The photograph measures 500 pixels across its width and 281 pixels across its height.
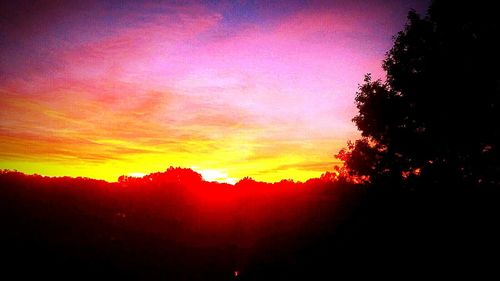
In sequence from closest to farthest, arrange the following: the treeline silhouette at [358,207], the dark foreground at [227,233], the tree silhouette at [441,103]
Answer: the dark foreground at [227,233], the treeline silhouette at [358,207], the tree silhouette at [441,103]

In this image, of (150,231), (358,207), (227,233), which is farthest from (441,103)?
(150,231)

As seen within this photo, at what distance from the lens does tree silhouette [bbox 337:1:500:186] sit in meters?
15.4

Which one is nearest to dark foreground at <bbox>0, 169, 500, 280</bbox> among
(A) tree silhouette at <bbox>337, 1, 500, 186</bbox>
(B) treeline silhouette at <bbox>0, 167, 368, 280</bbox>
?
(B) treeline silhouette at <bbox>0, 167, 368, 280</bbox>

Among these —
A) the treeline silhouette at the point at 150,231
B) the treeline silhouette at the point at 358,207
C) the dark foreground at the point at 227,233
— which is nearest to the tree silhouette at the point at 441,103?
the treeline silhouette at the point at 358,207

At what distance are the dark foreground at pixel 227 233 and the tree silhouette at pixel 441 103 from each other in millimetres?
2195

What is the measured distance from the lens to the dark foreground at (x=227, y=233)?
770cm

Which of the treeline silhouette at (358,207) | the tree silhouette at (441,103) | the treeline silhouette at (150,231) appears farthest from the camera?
the tree silhouette at (441,103)

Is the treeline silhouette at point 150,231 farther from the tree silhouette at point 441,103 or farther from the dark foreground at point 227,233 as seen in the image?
the tree silhouette at point 441,103

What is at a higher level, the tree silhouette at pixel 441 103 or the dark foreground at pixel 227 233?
the tree silhouette at pixel 441 103

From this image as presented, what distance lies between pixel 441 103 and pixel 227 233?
13.2m

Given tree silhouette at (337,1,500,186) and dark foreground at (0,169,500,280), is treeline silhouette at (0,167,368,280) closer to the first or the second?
dark foreground at (0,169,500,280)

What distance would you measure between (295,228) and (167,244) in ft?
17.8

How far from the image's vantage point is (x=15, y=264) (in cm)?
649

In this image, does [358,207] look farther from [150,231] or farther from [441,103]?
[150,231]
